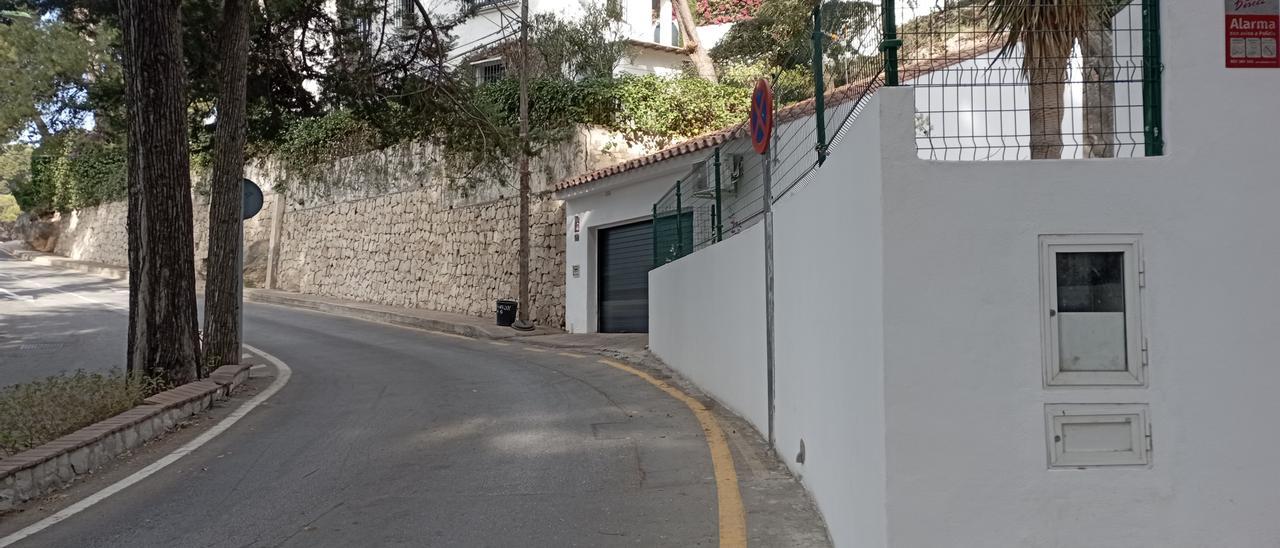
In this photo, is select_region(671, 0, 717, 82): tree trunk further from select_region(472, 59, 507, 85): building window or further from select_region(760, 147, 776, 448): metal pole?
select_region(760, 147, 776, 448): metal pole

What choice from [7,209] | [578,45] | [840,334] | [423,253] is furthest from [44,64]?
[7,209]

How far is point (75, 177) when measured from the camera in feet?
153

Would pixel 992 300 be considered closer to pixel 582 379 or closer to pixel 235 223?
pixel 582 379

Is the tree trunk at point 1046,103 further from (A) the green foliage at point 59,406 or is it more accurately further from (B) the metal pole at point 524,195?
(B) the metal pole at point 524,195

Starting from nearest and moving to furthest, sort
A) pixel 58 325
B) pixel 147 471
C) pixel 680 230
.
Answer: pixel 147 471, pixel 680 230, pixel 58 325

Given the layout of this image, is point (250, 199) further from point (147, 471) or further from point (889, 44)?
point (889, 44)

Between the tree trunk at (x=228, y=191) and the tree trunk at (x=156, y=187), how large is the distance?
7.77 feet

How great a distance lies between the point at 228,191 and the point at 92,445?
258 inches

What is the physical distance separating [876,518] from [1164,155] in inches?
72.8

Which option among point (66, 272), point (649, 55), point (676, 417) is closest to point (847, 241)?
point (676, 417)

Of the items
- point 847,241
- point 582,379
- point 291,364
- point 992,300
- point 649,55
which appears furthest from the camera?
point 649,55

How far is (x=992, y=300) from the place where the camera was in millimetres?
3844

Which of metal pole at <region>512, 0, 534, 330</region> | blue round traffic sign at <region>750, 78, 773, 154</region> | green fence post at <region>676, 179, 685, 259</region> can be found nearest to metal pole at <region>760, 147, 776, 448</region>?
blue round traffic sign at <region>750, 78, 773, 154</region>

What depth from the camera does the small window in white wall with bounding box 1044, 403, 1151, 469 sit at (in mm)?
3848
